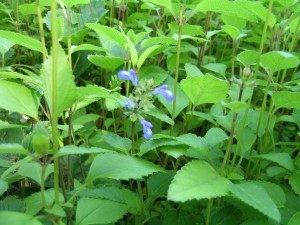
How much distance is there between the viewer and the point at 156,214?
107cm

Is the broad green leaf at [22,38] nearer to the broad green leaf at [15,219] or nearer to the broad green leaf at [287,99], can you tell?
the broad green leaf at [15,219]

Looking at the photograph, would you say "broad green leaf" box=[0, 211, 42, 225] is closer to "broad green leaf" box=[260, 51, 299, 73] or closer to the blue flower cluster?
the blue flower cluster

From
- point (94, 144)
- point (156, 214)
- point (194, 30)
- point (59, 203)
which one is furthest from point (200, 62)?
point (59, 203)

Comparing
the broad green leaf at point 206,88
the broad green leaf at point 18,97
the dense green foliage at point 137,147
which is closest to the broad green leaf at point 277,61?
the dense green foliage at point 137,147

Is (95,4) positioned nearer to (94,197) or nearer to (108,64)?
(108,64)

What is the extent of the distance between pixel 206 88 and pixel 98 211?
1.36ft

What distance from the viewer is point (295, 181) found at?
3.20ft

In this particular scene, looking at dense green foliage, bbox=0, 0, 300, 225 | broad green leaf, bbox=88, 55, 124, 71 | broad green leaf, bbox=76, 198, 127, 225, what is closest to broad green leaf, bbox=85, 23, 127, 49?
dense green foliage, bbox=0, 0, 300, 225

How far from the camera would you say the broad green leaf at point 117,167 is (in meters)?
0.76

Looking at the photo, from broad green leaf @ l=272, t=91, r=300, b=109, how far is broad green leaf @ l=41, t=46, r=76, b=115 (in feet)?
1.85

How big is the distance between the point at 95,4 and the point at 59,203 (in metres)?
1.02

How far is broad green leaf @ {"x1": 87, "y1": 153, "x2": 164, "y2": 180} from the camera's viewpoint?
762 millimetres

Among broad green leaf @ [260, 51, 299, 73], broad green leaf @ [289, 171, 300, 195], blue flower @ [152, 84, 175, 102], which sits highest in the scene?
broad green leaf @ [260, 51, 299, 73]

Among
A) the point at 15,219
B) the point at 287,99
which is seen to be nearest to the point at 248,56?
the point at 287,99
